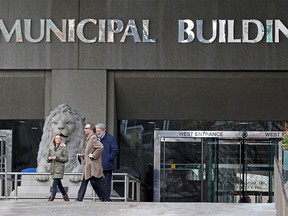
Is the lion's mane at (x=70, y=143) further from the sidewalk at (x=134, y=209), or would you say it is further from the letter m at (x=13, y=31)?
the sidewalk at (x=134, y=209)

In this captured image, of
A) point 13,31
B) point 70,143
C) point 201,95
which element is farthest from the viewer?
point 201,95

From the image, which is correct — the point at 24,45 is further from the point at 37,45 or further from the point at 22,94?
the point at 22,94

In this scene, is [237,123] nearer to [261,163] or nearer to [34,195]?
[261,163]

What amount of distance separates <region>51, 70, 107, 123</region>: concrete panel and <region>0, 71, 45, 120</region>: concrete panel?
0.72m

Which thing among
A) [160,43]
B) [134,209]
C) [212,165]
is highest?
[160,43]

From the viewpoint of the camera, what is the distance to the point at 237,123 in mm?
26734

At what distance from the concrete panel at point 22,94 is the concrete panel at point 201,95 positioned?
2.12 meters

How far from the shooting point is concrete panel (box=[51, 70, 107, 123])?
25.1 m

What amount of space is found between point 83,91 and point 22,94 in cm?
197

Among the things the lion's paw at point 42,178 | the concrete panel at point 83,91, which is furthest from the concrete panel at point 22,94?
the lion's paw at point 42,178

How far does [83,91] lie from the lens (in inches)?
988

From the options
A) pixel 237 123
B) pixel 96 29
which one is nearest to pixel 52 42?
pixel 96 29

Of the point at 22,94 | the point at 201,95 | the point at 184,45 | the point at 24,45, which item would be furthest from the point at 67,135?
the point at 201,95

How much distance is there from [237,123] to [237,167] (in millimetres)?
1218
